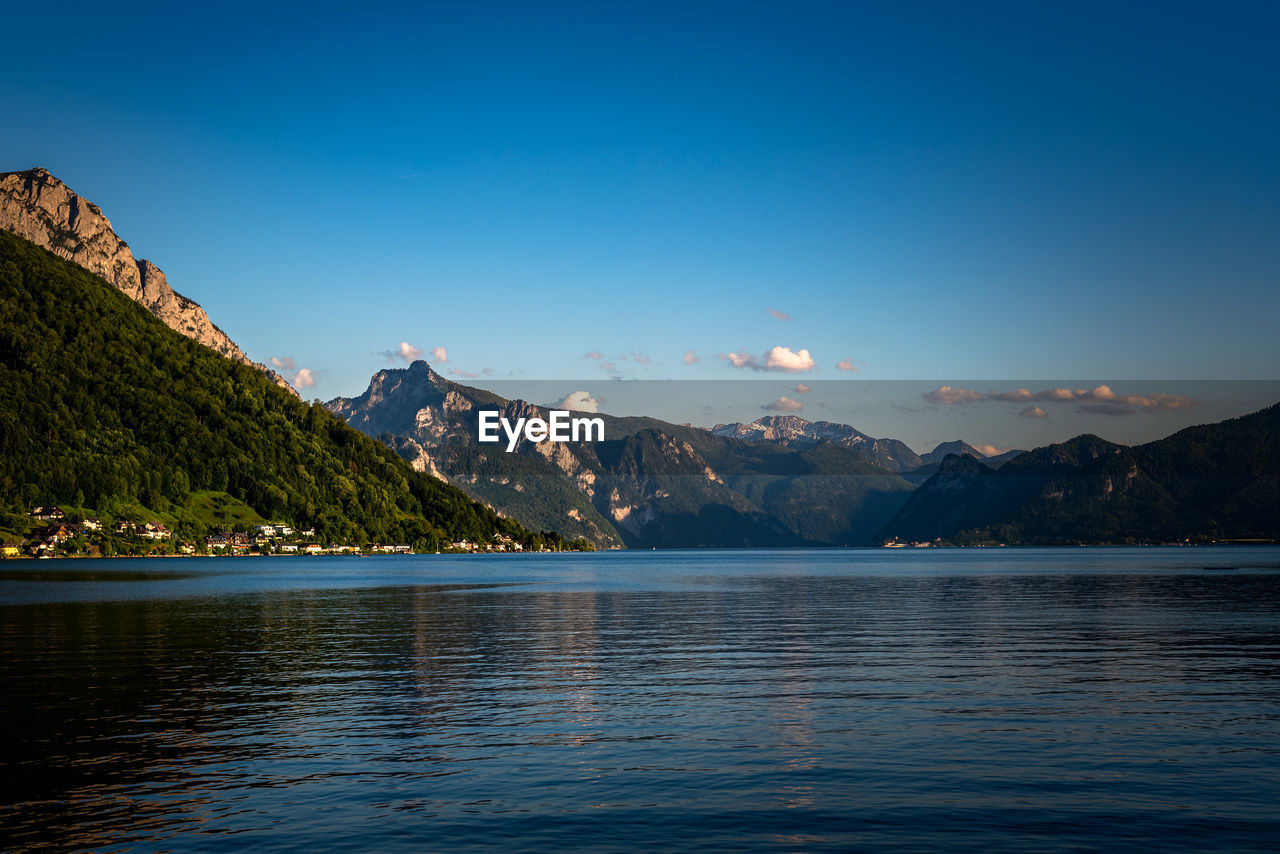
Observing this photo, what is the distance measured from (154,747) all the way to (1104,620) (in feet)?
236

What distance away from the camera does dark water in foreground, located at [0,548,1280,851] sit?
22.4 m

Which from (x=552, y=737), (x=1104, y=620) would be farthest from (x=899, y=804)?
(x=1104, y=620)

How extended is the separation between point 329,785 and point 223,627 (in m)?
55.6

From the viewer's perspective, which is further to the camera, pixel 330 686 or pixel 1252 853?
pixel 330 686

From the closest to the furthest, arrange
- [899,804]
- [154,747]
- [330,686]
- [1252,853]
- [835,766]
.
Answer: [1252,853], [899,804], [835,766], [154,747], [330,686]

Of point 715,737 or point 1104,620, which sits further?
point 1104,620

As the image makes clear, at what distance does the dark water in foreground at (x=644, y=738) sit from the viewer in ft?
73.5

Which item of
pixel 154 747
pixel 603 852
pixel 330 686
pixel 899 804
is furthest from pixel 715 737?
pixel 330 686

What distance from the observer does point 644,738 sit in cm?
3269

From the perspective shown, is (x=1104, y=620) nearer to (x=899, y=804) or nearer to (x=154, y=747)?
(x=899, y=804)

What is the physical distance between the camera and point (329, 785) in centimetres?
2630


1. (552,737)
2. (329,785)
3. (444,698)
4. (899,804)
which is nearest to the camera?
(899,804)

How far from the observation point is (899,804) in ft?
79.5

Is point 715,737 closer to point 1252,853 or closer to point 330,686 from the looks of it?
point 1252,853
